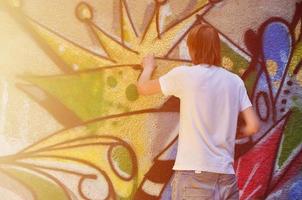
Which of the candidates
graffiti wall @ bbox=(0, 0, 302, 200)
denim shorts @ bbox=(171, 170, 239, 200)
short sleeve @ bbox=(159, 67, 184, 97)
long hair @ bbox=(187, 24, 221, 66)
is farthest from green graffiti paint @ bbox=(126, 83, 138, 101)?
denim shorts @ bbox=(171, 170, 239, 200)

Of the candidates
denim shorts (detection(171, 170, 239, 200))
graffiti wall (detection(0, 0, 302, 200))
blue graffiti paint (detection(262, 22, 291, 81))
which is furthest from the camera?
blue graffiti paint (detection(262, 22, 291, 81))

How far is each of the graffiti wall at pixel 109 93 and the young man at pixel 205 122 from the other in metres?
0.84

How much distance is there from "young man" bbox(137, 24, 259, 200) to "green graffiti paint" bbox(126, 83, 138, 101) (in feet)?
2.59

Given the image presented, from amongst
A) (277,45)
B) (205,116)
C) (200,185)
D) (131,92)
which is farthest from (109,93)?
(277,45)

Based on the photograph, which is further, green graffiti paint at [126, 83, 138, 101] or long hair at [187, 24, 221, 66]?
green graffiti paint at [126, 83, 138, 101]

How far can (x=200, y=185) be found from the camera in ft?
9.25

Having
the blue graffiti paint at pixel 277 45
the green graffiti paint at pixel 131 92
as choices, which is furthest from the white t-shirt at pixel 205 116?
the blue graffiti paint at pixel 277 45

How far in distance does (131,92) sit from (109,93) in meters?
0.16

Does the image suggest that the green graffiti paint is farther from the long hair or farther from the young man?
the long hair

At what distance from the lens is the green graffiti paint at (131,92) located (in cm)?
374

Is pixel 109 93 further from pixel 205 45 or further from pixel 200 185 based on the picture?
pixel 200 185

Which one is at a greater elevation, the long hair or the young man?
the long hair

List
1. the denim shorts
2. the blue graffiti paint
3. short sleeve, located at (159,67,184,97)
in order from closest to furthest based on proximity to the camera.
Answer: the denim shorts < short sleeve, located at (159,67,184,97) < the blue graffiti paint

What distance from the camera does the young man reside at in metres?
2.83
